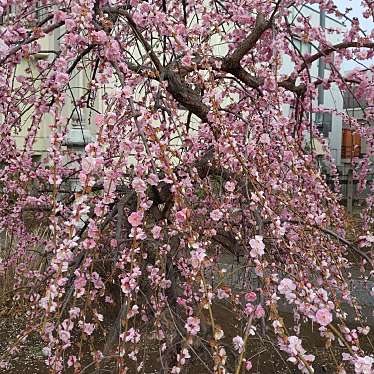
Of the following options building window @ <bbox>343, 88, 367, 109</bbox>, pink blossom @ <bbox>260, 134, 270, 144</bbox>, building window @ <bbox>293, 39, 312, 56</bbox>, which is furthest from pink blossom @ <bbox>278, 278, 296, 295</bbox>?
building window @ <bbox>343, 88, 367, 109</bbox>

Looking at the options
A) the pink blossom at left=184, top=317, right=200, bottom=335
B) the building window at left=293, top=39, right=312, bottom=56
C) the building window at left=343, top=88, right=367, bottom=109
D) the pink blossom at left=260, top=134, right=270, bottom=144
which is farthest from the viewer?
the building window at left=343, top=88, right=367, bottom=109

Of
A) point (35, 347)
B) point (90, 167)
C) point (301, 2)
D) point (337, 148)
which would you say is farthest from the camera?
point (337, 148)

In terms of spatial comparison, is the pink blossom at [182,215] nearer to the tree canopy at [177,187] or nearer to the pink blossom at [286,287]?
the tree canopy at [177,187]

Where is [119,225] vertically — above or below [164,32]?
below

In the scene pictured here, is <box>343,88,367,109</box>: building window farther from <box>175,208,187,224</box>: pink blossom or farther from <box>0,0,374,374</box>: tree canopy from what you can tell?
<box>175,208,187,224</box>: pink blossom

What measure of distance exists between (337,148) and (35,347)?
1187 centimetres

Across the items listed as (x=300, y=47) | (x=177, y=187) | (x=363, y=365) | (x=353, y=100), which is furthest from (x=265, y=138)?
(x=300, y=47)

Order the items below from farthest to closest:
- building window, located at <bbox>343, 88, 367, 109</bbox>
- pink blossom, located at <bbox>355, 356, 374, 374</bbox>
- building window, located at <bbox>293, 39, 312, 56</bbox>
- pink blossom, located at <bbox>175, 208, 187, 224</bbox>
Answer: building window, located at <bbox>343, 88, 367, 109</bbox> < building window, located at <bbox>293, 39, 312, 56</bbox> < pink blossom, located at <bbox>175, 208, 187, 224</bbox> < pink blossom, located at <bbox>355, 356, 374, 374</bbox>

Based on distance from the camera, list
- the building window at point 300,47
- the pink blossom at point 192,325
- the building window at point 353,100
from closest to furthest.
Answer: the pink blossom at point 192,325
the building window at point 300,47
the building window at point 353,100

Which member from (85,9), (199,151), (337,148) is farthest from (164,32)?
(337,148)

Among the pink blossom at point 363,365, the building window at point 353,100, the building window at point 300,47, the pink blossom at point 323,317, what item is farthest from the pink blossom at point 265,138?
the building window at point 353,100

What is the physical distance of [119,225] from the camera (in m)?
1.79

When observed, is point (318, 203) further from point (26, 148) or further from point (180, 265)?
point (26, 148)

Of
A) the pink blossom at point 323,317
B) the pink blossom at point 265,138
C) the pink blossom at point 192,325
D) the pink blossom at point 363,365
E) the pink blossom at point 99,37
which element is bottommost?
the pink blossom at point 363,365
